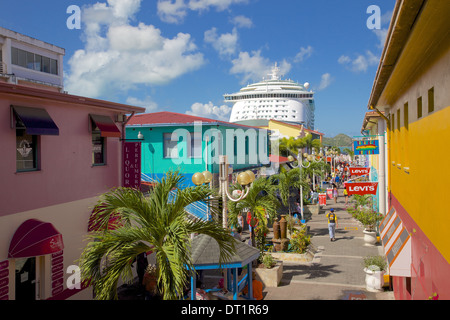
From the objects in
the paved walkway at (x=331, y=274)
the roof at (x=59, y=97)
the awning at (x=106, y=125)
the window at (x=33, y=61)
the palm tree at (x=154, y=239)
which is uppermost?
the window at (x=33, y=61)

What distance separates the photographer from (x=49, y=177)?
1077cm

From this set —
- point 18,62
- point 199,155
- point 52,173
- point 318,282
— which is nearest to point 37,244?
point 52,173

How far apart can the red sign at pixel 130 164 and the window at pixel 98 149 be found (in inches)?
33.8

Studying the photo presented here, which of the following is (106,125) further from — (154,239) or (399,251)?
(399,251)

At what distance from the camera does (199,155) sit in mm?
23859

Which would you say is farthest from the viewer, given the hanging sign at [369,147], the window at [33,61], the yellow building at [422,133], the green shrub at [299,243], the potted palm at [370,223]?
the window at [33,61]

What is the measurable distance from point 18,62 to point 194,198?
137 ft

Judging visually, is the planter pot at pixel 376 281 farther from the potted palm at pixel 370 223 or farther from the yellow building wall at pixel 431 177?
the potted palm at pixel 370 223

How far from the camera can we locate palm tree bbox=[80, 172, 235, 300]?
6.13m

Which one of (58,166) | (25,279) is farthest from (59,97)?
(25,279)

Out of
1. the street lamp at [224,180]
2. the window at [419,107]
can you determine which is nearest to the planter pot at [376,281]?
the street lamp at [224,180]

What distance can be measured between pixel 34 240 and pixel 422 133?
27.3 ft

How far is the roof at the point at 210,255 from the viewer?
915 centimetres

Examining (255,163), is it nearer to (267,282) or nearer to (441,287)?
(267,282)
